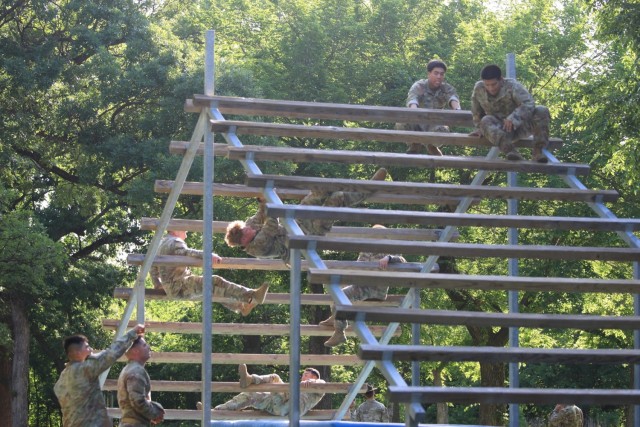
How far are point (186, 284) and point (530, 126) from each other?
13.3 ft

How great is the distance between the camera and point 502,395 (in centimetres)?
845

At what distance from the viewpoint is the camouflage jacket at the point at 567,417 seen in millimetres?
16172

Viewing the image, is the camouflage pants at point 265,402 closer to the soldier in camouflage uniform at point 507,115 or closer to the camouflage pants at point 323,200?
the camouflage pants at point 323,200

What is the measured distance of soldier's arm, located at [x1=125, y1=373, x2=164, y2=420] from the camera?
36.9 ft

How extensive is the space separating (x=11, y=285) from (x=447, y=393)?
723 inches

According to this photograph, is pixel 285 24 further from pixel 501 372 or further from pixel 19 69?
pixel 501 372

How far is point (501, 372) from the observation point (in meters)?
28.0

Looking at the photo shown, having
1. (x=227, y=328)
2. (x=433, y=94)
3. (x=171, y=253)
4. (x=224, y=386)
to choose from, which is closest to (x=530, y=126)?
(x=433, y=94)

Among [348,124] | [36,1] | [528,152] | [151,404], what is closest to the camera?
[151,404]

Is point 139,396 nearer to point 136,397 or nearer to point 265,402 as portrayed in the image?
point 136,397

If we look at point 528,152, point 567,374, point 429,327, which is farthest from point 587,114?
point 567,374

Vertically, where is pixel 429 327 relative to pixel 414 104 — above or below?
below

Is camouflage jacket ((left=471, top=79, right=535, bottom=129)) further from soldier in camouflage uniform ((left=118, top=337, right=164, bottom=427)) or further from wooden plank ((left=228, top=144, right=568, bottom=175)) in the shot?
soldier in camouflage uniform ((left=118, top=337, right=164, bottom=427))

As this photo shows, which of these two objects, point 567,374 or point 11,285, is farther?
point 567,374
